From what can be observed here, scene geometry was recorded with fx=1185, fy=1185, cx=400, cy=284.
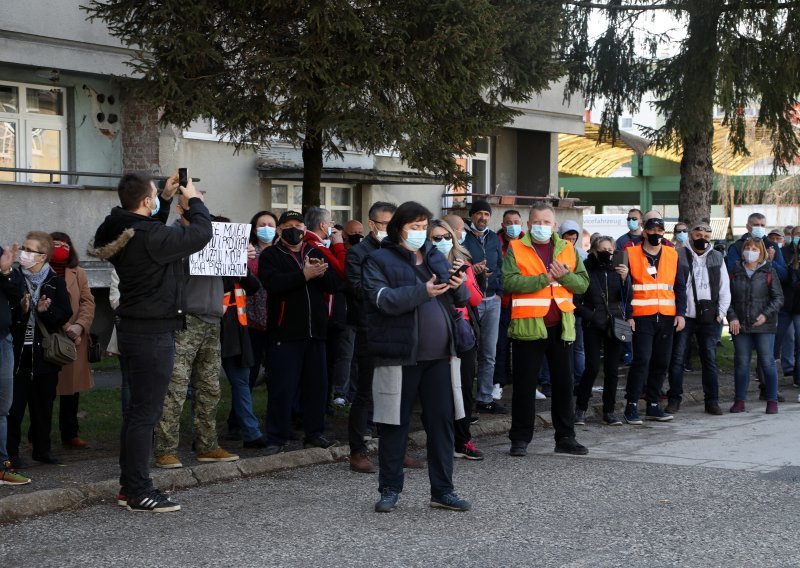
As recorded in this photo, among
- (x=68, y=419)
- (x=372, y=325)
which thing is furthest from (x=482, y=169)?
(x=372, y=325)

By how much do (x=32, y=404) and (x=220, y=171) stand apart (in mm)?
11783

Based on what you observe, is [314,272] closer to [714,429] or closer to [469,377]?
[469,377]

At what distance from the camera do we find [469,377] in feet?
30.6

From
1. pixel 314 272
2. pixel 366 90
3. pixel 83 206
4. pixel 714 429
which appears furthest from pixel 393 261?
pixel 83 206

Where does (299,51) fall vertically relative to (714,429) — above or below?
above

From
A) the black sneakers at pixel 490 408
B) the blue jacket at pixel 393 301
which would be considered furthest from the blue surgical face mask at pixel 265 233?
the black sneakers at pixel 490 408

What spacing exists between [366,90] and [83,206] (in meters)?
5.88

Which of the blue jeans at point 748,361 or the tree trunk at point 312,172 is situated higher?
the tree trunk at point 312,172

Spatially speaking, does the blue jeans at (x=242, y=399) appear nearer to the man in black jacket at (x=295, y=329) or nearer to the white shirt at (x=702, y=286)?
the man in black jacket at (x=295, y=329)

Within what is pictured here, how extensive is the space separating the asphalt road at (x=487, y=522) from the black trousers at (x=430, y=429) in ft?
0.74

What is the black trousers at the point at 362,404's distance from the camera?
8.98 m

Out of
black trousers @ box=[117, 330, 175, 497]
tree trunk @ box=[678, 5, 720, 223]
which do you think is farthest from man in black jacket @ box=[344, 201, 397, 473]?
tree trunk @ box=[678, 5, 720, 223]

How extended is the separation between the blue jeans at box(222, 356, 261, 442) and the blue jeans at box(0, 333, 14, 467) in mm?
1881

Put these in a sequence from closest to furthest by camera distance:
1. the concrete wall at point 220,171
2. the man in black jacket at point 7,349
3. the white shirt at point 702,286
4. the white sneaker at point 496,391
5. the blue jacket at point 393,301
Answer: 1. the blue jacket at point 393,301
2. the man in black jacket at point 7,349
3. the white shirt at point 702,286
4. the white sneaker at point 496,391
5. the concrete wall at point 220,171
